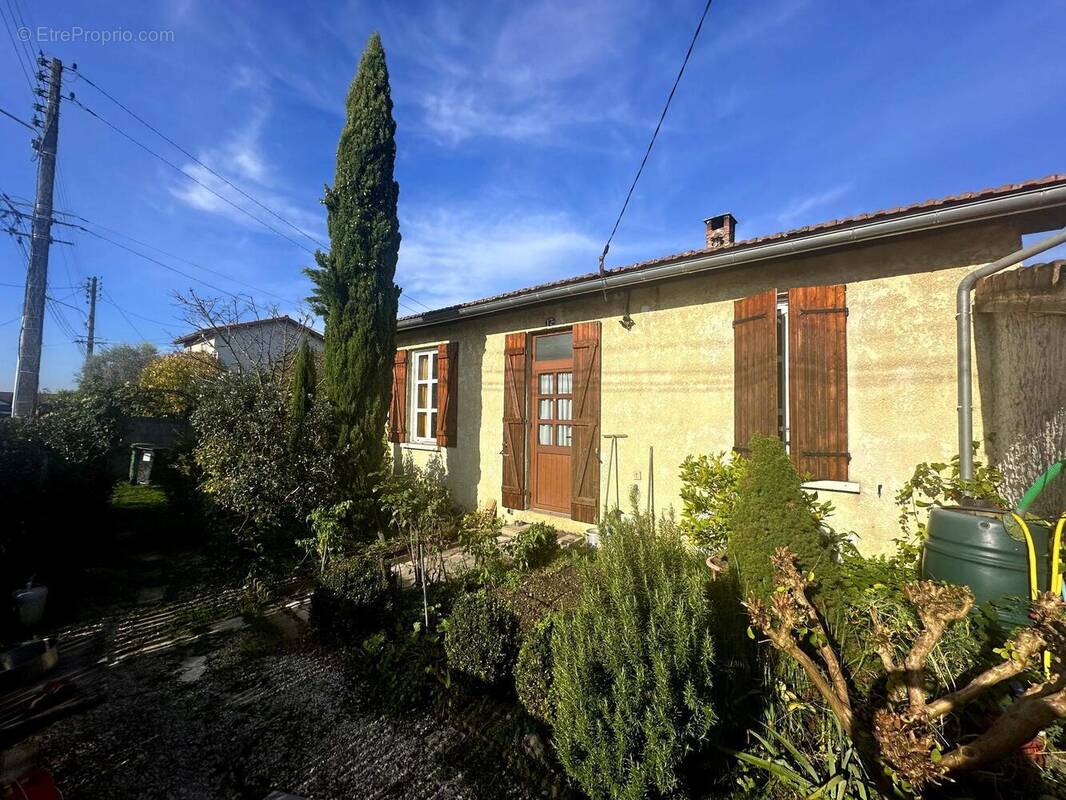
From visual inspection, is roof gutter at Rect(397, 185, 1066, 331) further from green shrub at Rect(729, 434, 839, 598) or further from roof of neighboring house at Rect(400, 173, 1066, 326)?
green shrub at Rect(729, 434, 839, 598)

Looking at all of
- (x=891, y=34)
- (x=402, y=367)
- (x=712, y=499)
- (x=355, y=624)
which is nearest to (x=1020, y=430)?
(x=712, y=499)

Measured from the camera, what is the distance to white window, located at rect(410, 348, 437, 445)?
8.30 metres

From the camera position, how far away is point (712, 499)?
4.25m

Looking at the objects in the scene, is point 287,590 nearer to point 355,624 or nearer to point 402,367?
point 355,624

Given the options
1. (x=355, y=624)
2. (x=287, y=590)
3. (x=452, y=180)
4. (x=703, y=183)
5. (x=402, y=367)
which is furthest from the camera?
(x=452, y=180)

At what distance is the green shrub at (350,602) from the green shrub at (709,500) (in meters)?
2.85

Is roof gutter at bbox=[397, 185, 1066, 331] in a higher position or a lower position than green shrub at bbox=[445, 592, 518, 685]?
higher

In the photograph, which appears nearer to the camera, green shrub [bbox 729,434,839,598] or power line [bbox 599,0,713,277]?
green shrub [bbox 729,434,839,598]

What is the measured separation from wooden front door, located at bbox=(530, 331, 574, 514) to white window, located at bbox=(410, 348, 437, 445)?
7.91ft

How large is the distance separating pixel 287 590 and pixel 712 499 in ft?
15.8

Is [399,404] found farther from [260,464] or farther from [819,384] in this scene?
[819,384]

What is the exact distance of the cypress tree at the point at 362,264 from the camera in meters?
6.68

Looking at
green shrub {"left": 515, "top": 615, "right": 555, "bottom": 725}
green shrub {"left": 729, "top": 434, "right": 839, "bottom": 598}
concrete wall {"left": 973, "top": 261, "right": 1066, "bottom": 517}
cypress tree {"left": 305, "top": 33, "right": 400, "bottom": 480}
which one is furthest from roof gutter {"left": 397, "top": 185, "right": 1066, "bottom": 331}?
green shrub {"left": 515, "top": 615, "right": 555, "bottom": 725}

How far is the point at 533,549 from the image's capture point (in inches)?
189
